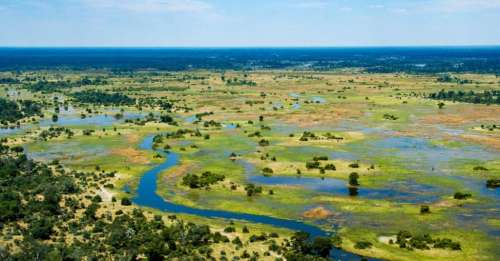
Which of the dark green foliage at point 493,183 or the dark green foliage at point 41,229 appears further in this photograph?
the dark green foliage at point 493,183

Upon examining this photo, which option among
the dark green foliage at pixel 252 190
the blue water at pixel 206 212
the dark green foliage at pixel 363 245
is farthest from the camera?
the dark green foliage at pixel 252 190

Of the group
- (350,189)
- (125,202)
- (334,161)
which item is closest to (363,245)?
(350,189)

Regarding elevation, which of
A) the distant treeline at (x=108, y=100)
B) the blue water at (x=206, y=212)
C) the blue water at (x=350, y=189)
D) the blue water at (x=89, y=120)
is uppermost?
the distant treeline at (x=108, y=100)

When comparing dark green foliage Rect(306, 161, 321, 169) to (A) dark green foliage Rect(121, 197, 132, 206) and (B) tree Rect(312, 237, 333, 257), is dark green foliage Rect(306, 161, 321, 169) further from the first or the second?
(B) tree Rect(312, 237, 333, 257)

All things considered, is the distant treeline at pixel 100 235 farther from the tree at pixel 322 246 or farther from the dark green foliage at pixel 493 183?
the dark green foliage at pixel 493 183

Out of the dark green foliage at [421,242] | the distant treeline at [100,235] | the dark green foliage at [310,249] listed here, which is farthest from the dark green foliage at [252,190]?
the dark green foliage at [421,242]

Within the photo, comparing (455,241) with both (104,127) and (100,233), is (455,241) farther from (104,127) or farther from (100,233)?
(104,127)

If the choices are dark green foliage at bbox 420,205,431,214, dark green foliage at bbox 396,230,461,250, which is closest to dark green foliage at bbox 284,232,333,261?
dark green foliage at bbox 396,230,461,250
